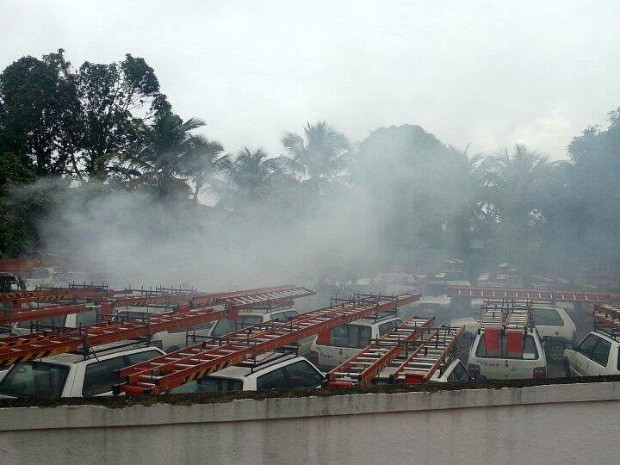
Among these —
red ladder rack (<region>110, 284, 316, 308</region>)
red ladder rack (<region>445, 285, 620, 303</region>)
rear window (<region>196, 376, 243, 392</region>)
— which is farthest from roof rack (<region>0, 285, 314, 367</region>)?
red ladder rack (<region>445, 285, 620, 303</region>)

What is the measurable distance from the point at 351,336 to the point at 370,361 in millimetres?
2909

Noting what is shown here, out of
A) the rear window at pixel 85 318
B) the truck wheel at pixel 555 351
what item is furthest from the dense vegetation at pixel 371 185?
the truck wheel at pixel 555 351

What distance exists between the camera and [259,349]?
582 cm

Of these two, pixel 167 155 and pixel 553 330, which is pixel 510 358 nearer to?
pixel 553 330

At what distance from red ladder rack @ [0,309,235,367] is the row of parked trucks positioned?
12 mm

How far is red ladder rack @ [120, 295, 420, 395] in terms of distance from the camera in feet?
14.7

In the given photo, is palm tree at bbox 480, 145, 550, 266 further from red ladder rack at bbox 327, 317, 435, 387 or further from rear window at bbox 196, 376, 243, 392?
rear window at bbox 196, 376, 243, 392

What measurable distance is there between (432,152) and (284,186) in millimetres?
5601

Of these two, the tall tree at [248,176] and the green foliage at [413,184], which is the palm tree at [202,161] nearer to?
the tall tree at [248,176]

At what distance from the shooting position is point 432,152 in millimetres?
21984

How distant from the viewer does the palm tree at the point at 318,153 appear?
2406 centimetres

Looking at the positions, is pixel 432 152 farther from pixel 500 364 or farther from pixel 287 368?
pixel 287 368

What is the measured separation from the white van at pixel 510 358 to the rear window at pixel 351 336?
1.59 meters

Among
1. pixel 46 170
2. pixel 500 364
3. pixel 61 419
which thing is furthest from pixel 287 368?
pixel 46 170
